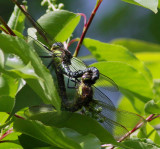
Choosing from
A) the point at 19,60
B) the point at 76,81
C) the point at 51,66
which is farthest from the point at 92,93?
the point at 19,60

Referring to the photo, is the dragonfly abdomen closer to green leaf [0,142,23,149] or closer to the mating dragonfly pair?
the mating dragonfly pair

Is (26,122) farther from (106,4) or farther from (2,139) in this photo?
(106,4)

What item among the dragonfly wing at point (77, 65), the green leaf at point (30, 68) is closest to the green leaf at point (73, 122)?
the green leaf at point (30, 68)

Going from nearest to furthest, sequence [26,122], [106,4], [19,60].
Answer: [19,60]
[26,122]
[106,4]

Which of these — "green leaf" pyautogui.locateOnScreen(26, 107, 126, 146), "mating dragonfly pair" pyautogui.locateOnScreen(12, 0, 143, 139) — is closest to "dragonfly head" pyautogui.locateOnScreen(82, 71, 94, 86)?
"mating dragonfly pair" pyautogui.locateOnScreen(12, 0, 143, 139)

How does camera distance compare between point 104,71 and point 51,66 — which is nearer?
point 51,66

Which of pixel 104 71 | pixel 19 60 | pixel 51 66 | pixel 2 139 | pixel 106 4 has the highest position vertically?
pixel 19 60

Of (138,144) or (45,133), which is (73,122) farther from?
(138,144)

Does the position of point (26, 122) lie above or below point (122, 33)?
above
